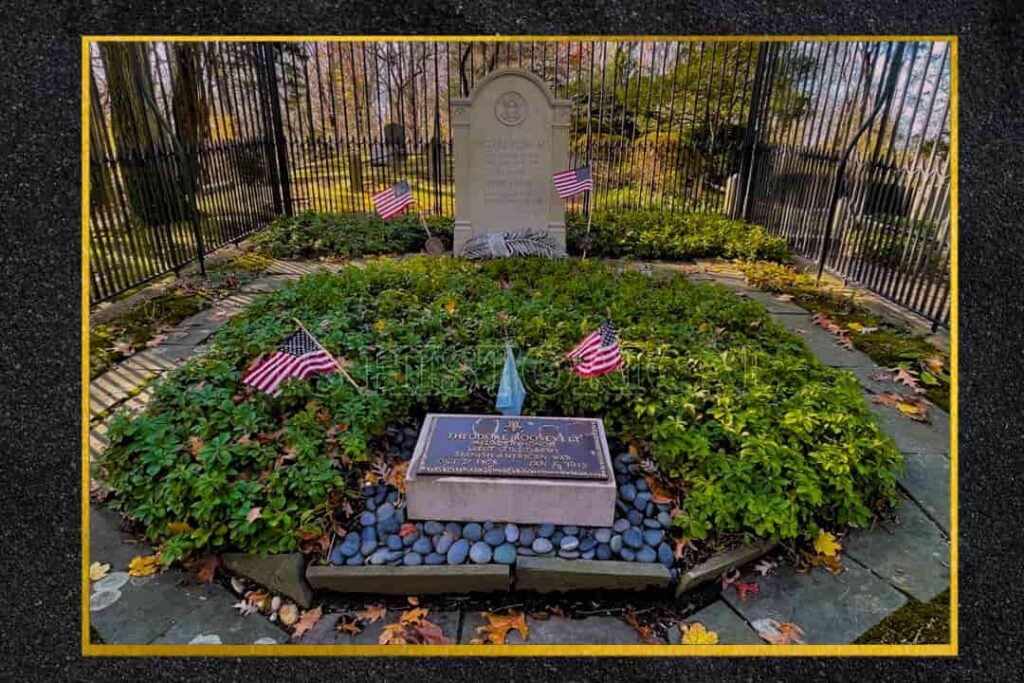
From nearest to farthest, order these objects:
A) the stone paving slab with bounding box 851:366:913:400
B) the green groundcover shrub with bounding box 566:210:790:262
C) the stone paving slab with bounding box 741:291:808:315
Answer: the stone paving slab with bounding box 851:366:913:400
the stone paving slab with bounding box 741:291:808:315
the green groundcover shrub with bounding box 566:210:790:262

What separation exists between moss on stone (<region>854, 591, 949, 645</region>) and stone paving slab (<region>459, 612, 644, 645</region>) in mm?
716

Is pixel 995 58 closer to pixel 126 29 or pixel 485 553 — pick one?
pixel 485 553

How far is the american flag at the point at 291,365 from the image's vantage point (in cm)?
212

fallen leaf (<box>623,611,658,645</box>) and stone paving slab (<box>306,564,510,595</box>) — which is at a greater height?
stone paving slab (<box>306,564,510,595</box>)

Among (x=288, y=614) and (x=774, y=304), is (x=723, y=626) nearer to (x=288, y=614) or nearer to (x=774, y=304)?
(x=288, y=614)

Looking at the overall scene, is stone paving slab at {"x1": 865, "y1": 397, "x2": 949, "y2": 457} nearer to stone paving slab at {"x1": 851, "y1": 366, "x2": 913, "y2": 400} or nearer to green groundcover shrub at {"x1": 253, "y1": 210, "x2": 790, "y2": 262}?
stone paving slab at {"x1": 851, "y1": 366, "x2": 913, "y2": 400}

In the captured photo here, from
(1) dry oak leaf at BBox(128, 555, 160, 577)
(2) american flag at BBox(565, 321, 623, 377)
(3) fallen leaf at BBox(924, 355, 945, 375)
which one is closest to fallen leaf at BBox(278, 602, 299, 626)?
(1) dry oak leaf at BBox(128, 555, 160, 577)

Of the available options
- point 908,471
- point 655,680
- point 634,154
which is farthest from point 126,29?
point 634,154

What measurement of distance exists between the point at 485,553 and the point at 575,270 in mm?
3242

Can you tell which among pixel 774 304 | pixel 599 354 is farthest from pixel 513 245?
pixel 599 354

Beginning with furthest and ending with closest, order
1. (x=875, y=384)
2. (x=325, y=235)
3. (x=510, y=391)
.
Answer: (x=325, y=235), (x=875, y=384), (x=510, y=391)

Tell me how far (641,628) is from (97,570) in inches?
72.6

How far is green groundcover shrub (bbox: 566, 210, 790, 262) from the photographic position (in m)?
4.97

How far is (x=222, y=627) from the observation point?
65.4 inches
